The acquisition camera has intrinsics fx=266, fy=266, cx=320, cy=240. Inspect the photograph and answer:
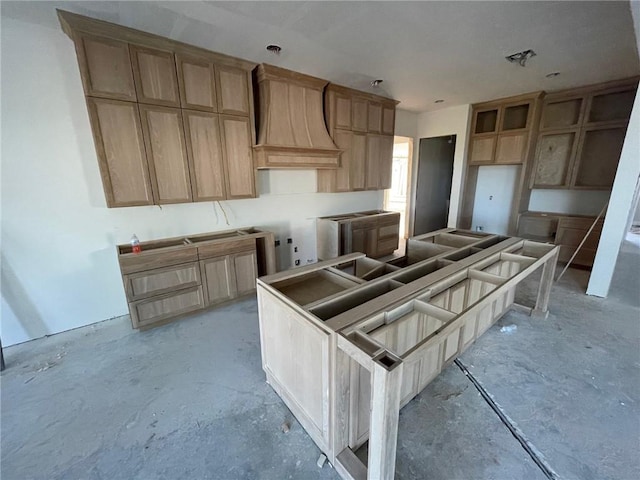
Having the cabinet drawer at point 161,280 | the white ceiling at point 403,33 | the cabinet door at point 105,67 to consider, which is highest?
the white ceiling at point 403,33

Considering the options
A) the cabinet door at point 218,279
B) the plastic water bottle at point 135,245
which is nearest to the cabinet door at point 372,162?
the cabinet door at point 218,279

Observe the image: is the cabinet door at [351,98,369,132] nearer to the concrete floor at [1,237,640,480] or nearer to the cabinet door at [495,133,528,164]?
the cabinet door at [495,133,528,164]

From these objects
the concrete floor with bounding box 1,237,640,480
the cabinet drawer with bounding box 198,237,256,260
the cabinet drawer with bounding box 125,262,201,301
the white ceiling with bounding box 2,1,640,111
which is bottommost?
the concrete floor with bounding box 1,237,640,480

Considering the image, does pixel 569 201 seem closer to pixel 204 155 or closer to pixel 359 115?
pixel 359 115

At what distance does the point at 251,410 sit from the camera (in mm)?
1779

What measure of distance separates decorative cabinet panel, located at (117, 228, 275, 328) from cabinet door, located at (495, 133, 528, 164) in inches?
170

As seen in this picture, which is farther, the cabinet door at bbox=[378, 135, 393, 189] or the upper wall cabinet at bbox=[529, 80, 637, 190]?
the cabinet door at bbox=[378, 135, 393, 189]

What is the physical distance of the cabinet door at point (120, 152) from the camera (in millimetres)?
2406

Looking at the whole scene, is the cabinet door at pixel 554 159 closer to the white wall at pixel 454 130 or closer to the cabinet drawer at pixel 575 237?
the cabinet drawer at pixel 575 237

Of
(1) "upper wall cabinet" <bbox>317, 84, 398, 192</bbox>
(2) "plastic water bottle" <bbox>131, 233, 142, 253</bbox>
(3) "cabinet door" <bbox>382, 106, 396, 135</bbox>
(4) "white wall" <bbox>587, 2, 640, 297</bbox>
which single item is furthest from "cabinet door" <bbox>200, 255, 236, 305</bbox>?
(4) "white wall" <bbox>587, 2, 640, 297</bbox>

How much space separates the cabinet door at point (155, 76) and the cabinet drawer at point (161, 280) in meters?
1.67

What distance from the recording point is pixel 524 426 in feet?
5.38

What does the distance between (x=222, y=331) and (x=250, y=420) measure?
114 centimetres

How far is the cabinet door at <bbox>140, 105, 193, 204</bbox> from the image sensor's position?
2656mm
